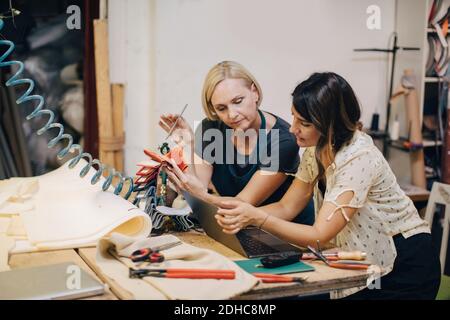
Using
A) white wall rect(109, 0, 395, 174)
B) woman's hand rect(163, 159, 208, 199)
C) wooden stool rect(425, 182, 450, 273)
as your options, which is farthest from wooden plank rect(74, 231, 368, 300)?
white wall rect(109, 0, 395, 174)

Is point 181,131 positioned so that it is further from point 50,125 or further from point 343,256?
point 343,256

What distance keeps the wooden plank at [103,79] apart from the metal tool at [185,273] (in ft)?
7.26

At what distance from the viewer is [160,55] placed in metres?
3.65

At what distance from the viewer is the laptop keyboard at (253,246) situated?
166 cm

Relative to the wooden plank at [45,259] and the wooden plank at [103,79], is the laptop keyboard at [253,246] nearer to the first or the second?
the wooden plank at [45,259]

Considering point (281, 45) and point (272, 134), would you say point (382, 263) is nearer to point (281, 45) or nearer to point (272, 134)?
point (272, 134)

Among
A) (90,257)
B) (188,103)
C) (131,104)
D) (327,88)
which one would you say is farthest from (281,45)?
(90,257)

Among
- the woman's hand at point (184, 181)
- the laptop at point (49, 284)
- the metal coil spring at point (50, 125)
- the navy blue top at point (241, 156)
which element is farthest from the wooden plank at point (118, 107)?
the laptop at point (49, 284)

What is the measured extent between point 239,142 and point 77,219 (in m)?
0.94

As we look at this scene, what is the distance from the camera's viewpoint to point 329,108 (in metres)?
1.95

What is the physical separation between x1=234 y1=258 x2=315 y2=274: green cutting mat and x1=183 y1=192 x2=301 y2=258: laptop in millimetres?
48

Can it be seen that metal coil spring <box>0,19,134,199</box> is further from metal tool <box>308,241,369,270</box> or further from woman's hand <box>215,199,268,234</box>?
metal tool <box>308,241,369,270</box>

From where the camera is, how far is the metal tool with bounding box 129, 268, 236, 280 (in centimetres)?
142

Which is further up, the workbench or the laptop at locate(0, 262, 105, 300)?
the laptop at locate(0, 262, 105, 300)
